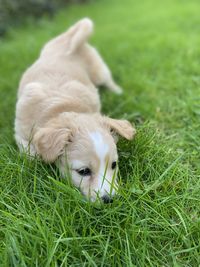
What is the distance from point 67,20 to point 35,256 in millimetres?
8684

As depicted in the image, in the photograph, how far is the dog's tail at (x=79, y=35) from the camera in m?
4.73

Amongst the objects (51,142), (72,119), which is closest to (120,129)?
(72,119)

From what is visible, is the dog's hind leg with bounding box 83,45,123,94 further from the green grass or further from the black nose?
the black nose

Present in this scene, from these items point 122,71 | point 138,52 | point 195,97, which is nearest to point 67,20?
point 138,52

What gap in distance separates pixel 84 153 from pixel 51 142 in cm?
26

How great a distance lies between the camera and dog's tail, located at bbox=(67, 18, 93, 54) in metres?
4.73

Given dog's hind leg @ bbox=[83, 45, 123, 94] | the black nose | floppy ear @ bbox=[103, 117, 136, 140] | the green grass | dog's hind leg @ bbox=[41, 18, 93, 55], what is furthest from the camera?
dog's hind leg @ bbox=[83, 45, 123, 94]

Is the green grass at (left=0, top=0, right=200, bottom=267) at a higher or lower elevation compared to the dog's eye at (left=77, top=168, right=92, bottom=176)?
lower

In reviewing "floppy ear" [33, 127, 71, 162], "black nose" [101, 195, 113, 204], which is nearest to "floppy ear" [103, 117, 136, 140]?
"floppy ear" [33, 127, 71, 162]

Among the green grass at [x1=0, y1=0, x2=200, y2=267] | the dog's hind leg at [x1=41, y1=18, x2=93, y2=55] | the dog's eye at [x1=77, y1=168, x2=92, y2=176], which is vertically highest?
the dog's hind leg at [x1=41, y1=18, x2=93, y2=55]

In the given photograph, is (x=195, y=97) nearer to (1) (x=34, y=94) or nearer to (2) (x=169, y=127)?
(2) (x=169, y=127)

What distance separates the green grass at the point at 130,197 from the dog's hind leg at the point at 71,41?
2.53ft

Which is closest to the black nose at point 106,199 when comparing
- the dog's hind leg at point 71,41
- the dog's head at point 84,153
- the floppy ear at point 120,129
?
the dog's head at point 84,153

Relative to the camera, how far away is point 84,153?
9.96ft
